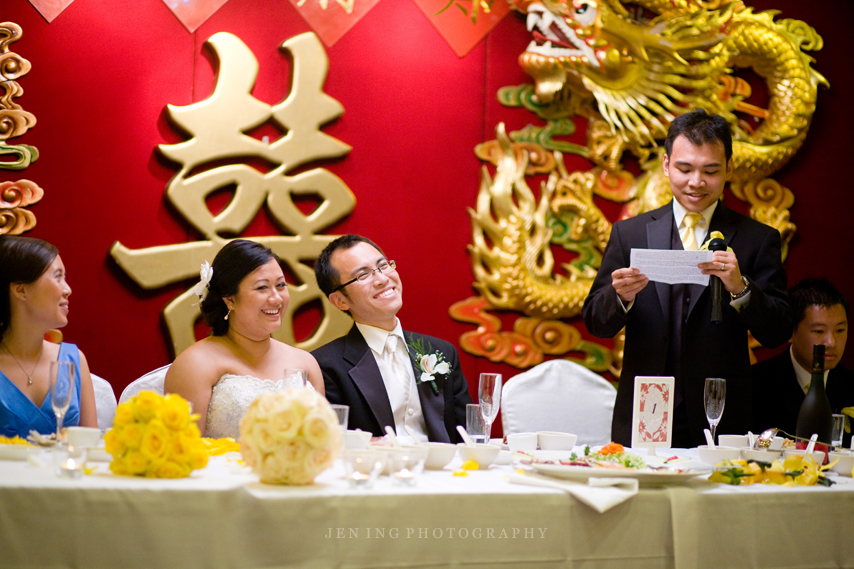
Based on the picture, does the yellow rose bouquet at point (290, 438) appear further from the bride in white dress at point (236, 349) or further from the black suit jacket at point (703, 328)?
the black suit jacket at point (703, 328)

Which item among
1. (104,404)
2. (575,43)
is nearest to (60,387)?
(104,404)

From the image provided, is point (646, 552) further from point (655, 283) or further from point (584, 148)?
point (584, 148)

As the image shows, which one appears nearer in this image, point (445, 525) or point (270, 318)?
point (445, 525)

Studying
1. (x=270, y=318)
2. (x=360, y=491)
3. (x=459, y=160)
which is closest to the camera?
(x=360, y=491)

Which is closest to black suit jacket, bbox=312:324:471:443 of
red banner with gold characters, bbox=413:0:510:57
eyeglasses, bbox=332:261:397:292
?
eyeglasses, bbox=332:261:397:292

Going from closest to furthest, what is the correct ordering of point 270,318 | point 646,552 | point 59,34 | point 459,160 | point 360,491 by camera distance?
1. point 360,491
2. point 646,552
3. point 270,318
4. point 59,34
5. point 459,160

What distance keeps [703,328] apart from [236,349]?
4.98ft

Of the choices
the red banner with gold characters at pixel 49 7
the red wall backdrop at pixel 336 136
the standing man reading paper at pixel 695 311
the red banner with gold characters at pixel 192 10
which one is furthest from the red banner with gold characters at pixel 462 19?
the red banner with gold characters at pixel 49 7

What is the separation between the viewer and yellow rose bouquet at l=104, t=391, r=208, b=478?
1314 mm

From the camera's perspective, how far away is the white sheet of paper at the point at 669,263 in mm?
2191

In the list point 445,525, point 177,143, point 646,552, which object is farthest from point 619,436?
point 177,143

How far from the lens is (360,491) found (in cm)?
130

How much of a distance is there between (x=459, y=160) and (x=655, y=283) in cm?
142

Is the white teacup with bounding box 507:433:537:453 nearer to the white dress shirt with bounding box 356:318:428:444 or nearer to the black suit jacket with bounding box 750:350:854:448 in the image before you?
the white dress shirt with bounding box 356:318:428:444
